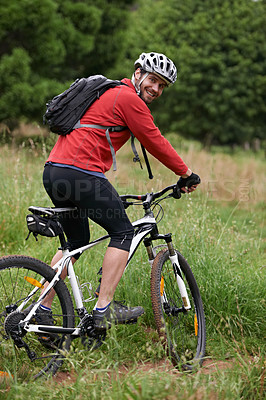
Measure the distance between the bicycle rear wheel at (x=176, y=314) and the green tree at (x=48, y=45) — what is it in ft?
25.6

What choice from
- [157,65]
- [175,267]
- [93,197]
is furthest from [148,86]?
[175,267]

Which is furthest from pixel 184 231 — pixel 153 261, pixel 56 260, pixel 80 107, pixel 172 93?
pixel 172 93

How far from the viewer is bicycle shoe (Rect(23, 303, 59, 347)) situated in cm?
320

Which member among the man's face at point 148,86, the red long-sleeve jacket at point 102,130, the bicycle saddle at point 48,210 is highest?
the man's face at point 148,86

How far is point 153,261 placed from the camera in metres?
3.64

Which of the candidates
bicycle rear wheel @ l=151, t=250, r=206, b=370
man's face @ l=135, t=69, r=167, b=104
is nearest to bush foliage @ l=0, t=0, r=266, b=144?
man's face @ l=135, t=69, r=167, b=104

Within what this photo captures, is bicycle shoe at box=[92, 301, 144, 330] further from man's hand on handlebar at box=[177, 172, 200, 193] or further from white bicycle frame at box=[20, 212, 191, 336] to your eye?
man's hand on handlebar at box=[177, 172, 200, 193]

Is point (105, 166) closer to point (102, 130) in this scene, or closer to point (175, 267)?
point (102, 130)

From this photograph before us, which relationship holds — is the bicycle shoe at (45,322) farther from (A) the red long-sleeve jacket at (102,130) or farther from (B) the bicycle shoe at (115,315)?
(A) the red long-sleeve jacket at (102,130)

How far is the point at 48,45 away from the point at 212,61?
9.48 metres

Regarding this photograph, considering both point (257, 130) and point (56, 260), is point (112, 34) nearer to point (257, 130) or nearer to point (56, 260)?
point (257, 130)

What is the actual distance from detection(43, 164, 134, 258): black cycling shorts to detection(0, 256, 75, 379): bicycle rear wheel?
0.44m

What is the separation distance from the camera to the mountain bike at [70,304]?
3127 mm

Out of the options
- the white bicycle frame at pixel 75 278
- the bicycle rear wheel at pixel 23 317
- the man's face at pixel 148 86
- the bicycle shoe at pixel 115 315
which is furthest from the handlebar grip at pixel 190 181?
the bicycle rear wheel at pixel 23 317
